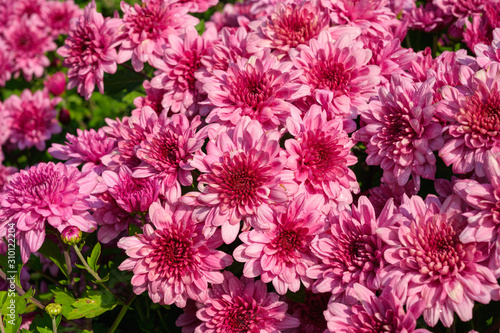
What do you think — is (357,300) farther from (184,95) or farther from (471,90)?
(184,95)

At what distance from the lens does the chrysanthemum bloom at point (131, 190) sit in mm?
1760

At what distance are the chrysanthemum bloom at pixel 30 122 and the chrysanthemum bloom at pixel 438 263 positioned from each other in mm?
2785

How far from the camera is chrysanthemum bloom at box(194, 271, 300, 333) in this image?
1736 millimetres

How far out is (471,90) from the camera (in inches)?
64.8

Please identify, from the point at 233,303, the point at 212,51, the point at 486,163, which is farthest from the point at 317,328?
the point at 212,51

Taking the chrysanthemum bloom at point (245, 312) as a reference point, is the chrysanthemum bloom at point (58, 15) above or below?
above

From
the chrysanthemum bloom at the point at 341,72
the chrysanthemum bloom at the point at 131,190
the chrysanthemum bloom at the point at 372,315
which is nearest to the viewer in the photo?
the chrysanthemum bloom at the point at 372,315

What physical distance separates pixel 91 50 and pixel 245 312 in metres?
1.66

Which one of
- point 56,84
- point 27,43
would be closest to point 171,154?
point 56,84

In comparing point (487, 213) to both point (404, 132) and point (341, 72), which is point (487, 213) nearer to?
point (404, 132)

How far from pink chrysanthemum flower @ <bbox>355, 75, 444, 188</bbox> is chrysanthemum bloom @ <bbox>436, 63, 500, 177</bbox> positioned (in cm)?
5

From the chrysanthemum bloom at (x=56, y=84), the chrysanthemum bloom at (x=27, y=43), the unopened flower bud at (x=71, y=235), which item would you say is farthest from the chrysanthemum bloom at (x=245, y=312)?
the chrysanthemum bloom at (x=27, y=43)

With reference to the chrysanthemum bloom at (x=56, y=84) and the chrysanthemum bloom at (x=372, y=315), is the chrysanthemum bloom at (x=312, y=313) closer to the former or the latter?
the chrysanthemum bloom at (x=372, y=315)

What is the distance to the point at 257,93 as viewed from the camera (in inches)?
74.5
